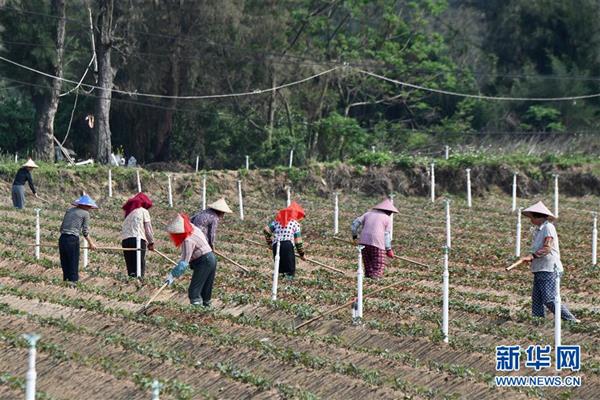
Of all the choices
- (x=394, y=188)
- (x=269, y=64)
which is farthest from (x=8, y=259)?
(x=269, y=64)

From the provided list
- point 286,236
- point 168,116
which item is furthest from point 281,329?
point 168,116

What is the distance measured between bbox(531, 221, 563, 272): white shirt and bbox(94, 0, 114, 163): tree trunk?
27.8m

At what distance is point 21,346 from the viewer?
14.6 metres

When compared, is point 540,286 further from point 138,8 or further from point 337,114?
point 337,114

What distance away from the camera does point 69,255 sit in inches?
774

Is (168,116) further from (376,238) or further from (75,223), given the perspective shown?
(376,238)

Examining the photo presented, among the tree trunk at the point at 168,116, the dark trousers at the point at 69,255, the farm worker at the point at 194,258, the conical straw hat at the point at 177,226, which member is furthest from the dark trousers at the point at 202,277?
the tree trunk at the point at 168,116

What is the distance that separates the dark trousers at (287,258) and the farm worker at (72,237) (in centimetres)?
273

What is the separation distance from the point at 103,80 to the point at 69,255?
78.1 ft

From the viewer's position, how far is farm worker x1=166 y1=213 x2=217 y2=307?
16.8 metres

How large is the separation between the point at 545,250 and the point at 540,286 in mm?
428

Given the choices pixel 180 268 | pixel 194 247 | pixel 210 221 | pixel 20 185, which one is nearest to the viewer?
pixel 180 268

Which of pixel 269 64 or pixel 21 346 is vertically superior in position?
pixel 269 64

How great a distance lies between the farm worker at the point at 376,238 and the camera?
20044 mm
